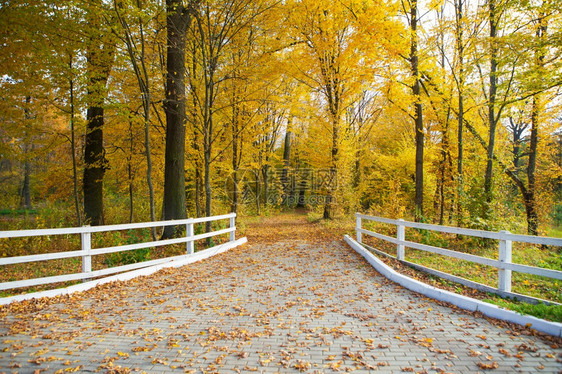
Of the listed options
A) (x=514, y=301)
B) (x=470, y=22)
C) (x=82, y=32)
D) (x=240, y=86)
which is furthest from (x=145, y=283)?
(x=470, y=22)

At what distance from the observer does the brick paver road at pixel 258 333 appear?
10.6 feet

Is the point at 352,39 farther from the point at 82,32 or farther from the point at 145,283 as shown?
the point at 145,283

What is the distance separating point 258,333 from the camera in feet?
13.3

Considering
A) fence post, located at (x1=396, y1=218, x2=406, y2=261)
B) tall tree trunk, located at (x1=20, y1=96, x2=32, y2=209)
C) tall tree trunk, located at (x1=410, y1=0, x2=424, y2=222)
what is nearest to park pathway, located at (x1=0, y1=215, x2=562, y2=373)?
fence post, located at (x1=396, y1=218, x2=406, y2=261)

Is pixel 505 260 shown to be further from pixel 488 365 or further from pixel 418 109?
pixel 418 109

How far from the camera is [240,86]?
1464 cm

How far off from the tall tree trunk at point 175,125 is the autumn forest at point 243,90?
0.05 meters

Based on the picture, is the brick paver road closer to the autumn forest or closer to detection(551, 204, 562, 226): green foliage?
the autumn forest

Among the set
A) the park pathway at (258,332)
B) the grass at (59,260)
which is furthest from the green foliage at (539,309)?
the grass at (59,260)

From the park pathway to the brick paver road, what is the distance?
13mm

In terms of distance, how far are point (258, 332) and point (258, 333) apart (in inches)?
1.1

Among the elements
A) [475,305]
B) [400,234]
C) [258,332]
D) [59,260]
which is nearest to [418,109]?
[400,234]

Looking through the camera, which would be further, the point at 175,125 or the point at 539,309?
the point at 175,125

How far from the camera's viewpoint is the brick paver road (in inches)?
127
